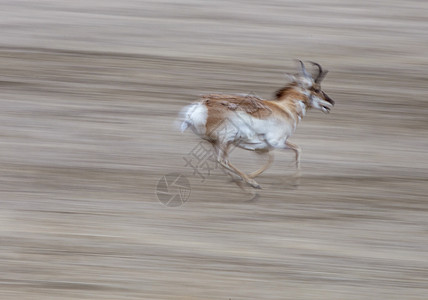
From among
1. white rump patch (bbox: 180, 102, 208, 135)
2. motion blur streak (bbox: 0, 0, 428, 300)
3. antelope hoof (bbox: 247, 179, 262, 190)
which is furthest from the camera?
antelope hoof (bbox: 247, 179, 262, 190)

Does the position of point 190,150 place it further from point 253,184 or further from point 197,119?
point 197,119

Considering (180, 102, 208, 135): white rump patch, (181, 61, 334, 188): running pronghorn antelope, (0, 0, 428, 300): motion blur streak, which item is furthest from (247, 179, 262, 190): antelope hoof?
(180, 102, 208, 135): white rump patch

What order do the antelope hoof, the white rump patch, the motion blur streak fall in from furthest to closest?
1. the antelope hoof
2. the white rump patch
3. the motion blur streak

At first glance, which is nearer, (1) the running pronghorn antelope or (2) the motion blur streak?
(2) the motion blur streak

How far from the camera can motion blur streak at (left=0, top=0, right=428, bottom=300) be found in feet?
20.8

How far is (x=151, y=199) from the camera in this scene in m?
7.44

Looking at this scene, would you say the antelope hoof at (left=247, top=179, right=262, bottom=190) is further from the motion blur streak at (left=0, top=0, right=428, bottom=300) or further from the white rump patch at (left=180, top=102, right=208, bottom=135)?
the white rump patch at (left=180, top=102, right=208, bottom=135)

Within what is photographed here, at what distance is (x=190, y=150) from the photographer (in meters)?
8.40

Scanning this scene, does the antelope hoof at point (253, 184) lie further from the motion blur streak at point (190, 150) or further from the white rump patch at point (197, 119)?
the white rump patch at point (197, 119)

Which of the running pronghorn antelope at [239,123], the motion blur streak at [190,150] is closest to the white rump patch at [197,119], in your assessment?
the running pronghorn antelope at [239,123]

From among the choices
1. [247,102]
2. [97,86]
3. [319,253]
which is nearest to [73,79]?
[97,86]

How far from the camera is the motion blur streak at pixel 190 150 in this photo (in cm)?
633

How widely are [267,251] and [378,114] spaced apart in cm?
331

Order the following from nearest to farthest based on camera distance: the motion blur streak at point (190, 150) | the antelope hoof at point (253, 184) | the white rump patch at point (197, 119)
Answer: the motion blur streak at point (190, 150), the white rump patch at point (197, 119), the antelope hoof at point (253, 184)
